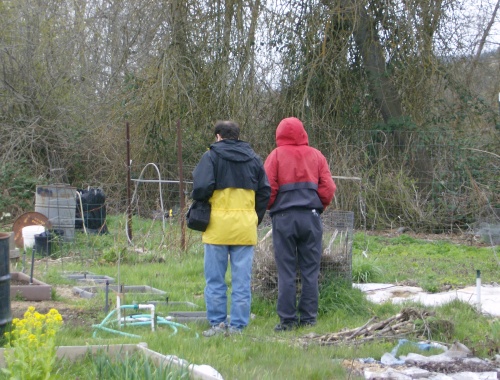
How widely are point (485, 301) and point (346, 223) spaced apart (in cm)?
160

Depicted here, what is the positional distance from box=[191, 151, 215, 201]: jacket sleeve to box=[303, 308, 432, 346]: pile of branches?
4.73ft

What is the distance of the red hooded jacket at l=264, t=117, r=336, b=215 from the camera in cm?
685

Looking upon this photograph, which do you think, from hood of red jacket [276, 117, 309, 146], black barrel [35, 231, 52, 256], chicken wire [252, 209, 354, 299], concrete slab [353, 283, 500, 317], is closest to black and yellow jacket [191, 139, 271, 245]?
hood of red jacket [276, 117, 309, 146]

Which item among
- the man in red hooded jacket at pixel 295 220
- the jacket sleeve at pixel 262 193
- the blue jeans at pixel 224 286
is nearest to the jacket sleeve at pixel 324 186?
the man in red hooded jacket at pixel 295 220

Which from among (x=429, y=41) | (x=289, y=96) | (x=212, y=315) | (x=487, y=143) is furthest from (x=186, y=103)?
(x=212, y=315)

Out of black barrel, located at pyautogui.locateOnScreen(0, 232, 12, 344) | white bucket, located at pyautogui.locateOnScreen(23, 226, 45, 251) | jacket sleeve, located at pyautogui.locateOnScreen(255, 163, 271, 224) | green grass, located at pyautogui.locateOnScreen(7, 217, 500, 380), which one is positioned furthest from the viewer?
white bucket, located at pyautogui.locateOnScreen(23, 226, 45, 251)

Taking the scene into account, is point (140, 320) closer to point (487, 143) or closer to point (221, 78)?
point (221, 78)

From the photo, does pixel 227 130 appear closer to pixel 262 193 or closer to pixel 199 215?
pixel 262 193

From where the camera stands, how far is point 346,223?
26.2ft

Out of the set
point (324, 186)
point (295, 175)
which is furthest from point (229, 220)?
point (324, 186)

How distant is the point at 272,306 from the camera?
24.4 feet

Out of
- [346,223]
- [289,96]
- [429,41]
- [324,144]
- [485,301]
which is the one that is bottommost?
[485,301]

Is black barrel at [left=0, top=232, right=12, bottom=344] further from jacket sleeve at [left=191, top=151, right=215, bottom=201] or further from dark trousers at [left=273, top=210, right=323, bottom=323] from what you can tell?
dark trousers at [left=273, top=210, right=323, bottom=323]

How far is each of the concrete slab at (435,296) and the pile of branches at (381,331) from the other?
1133 millimetres
